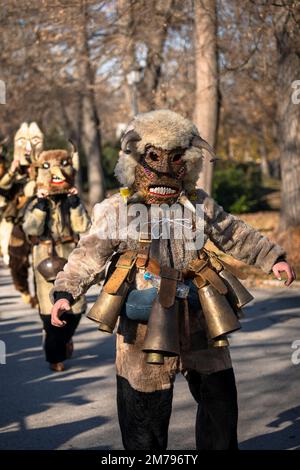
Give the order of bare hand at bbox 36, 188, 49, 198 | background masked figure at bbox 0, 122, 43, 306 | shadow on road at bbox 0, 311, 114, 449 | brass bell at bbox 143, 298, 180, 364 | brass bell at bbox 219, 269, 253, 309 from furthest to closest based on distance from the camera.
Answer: background masked figure at bbox 0, 122, 43, 306 < bare hand at bbox 36, 188, 49, 198 < shadow on road at bbox 0, 311, 114, 449 < brass bell at bbox 219, 269, 253, 309 < brass bell at bbox 143, 298, 180, 364

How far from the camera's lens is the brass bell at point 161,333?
4453 millimetres

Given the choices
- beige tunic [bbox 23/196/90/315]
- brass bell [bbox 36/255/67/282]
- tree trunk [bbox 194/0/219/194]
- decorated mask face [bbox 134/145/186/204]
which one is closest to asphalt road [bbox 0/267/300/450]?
beige tunic [bbox 23/196/90/315]

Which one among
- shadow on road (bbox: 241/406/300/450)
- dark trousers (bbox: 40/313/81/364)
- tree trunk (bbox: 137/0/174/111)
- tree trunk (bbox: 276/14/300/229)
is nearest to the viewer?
shadow on road (bbox: 241/406/300/450)

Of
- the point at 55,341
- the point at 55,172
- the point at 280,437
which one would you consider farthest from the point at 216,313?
the point at 55,172

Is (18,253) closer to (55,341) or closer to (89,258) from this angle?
(55,341)

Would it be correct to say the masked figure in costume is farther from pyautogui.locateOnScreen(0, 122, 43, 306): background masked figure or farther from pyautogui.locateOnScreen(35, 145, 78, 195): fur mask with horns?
pyautogui.locateOnScreen(35, 145, 78, 195): fur mask with horns

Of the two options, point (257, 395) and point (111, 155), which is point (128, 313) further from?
point (111, 155)

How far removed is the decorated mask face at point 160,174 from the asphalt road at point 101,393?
5.69 ft

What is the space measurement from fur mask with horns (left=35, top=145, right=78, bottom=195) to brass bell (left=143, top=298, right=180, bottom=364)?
12.8ft

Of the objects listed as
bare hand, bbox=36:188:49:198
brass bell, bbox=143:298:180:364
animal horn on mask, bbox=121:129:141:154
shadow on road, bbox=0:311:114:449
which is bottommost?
shadow on road, bbox=0:311:114:449

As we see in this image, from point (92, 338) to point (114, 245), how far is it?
5.06 meters

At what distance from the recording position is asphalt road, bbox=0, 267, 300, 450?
5863mm

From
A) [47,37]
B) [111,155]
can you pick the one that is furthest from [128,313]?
[111,155]
